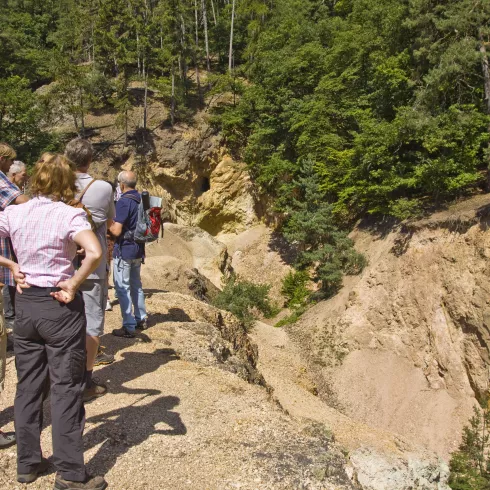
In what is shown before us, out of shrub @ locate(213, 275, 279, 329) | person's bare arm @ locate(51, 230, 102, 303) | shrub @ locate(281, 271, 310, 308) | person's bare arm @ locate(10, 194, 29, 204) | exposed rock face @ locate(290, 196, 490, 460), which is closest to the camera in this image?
person's bare arm @ locate(51, 230, 102, 303)

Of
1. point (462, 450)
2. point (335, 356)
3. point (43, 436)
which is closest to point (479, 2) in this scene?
point (335, 356)

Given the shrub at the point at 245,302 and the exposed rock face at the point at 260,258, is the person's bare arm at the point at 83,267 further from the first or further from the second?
the exposed rock face at the point at 260,258

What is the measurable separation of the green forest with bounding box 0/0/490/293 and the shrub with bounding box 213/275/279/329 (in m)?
2.35

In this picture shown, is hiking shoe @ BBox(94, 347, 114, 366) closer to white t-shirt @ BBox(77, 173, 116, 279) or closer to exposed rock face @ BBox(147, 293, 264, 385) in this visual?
exposed rock face @ BBox(147, 293, 264, 385)

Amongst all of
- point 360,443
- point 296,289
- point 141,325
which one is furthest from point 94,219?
point 296,289

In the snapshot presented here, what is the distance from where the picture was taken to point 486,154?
46.0ft

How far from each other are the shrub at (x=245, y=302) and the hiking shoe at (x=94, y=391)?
10.3 meters

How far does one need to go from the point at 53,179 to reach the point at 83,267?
2.17ft

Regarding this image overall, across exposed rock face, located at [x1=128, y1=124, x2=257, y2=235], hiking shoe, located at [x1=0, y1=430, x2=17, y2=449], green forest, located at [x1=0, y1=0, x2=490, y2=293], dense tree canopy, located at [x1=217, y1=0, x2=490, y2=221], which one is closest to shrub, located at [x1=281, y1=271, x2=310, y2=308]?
green forest, located at [x1=0, y1=0, x2=490, y2=293]

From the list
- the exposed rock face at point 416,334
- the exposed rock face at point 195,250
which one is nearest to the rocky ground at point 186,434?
the exposed rock face at point 416,334

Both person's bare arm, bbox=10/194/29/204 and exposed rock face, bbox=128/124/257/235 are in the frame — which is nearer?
person's bare arm, bbox=10/194/29/204

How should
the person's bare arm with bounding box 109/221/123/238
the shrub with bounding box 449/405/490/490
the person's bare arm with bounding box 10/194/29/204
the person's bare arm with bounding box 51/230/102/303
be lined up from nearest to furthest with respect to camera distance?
the person's bare arm with bounding box 51/230/102/303
the person's bare arm with bounding box 10/194/29/204
the person's bare arm with bounding box 109/221/123/238
the shrub with bounding box 449/405/490/490

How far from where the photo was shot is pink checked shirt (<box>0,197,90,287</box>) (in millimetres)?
3205

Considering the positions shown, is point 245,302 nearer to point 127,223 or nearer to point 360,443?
point 360,443
